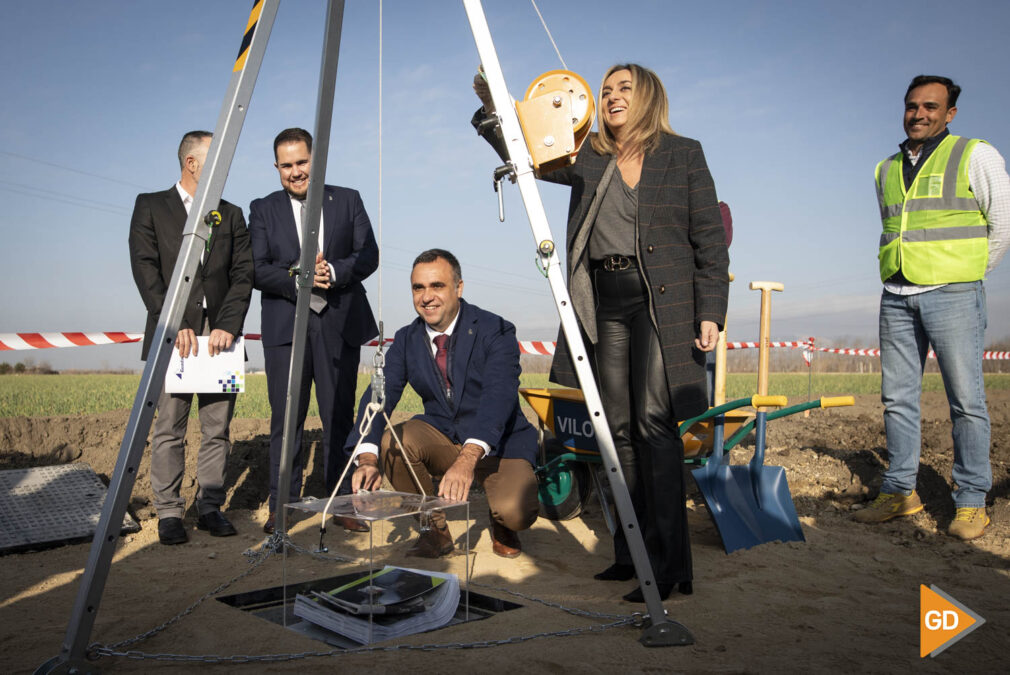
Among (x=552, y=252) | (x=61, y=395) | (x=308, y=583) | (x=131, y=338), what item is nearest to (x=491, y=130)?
(x=552, y=252)

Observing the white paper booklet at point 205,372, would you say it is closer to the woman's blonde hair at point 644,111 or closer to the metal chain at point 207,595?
the metal chain at point 207,595

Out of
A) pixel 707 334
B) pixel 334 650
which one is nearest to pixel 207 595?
pixel 334 650

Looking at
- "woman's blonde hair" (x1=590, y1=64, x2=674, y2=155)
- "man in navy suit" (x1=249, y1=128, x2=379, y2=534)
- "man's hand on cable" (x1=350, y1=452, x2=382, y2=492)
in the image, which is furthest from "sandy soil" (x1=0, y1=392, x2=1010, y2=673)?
"woman's blonde hair" (x1=590, y1=64, x2=674, y2=155)

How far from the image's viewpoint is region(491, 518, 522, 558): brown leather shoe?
3.89 meters

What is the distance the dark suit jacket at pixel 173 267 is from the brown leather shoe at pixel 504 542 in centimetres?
183

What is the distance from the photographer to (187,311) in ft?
13.9

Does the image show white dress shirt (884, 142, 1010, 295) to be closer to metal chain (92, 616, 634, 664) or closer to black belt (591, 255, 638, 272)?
black belt (591, 255, 638, 272)

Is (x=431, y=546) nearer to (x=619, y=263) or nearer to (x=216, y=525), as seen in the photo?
(x=216, y=525)

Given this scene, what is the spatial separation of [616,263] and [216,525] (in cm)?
280

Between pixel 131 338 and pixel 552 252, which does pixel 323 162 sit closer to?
pixel 552 252

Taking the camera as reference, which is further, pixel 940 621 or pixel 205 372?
pixel 205 372

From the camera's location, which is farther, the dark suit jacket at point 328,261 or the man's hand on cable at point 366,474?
the dark suit jacket at point 328,261

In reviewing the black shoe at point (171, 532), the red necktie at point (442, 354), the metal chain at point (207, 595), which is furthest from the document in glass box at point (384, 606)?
the black shoe at point (171, 532)

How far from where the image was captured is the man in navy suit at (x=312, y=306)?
435 cm
